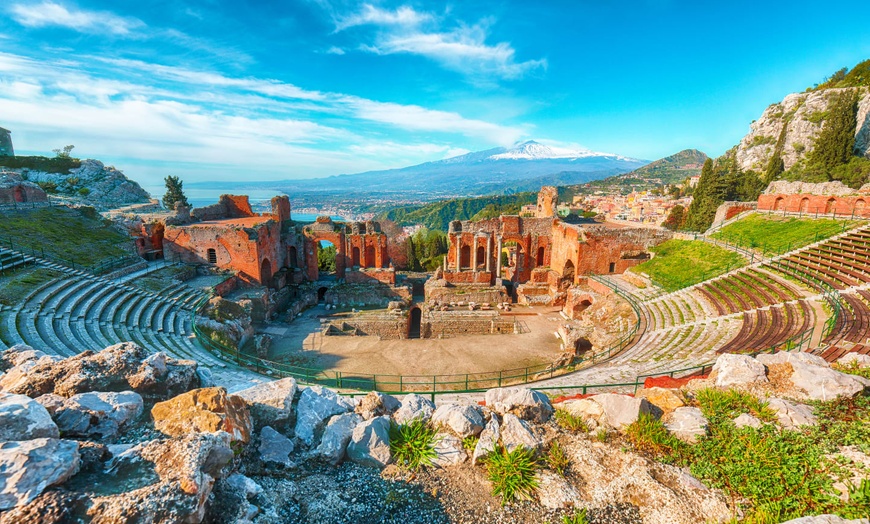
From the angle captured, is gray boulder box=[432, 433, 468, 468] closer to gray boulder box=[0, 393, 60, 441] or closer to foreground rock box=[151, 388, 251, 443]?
foreground rock box=[151, 388, 251, 443]

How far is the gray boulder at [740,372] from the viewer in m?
6.99

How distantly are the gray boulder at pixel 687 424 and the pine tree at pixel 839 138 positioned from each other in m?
47.7

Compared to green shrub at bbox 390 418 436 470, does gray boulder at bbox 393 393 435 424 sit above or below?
above

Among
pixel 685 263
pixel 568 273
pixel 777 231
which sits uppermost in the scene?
pixel 777 231

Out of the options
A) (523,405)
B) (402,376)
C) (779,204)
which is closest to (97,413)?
(523,405)

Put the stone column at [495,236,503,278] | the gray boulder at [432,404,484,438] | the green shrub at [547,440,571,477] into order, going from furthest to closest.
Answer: the stone column at [495,236,503,278], the gray boulder at [432,404,484,438], the green shrub at [547,440,571,477]

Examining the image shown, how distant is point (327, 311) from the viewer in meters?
27.4

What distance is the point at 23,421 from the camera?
384cm

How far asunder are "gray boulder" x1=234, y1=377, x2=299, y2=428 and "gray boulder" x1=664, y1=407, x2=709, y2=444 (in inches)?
243

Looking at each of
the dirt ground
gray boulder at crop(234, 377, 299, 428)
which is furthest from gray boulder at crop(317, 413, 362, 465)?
the dirt ground

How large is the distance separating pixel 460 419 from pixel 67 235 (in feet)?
92.8

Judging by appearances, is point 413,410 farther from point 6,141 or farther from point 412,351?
point 6,141

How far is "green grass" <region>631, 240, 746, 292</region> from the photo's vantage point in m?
21.9

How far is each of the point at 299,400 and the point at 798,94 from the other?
80.9m
